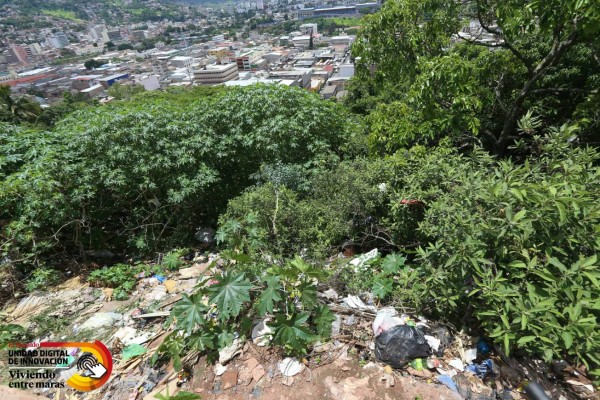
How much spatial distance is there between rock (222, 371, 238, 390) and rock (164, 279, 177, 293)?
5.72 ft

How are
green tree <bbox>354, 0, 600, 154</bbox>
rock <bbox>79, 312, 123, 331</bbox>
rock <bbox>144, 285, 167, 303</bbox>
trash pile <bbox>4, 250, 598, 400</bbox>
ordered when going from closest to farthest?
trash pile <bbox>4, 250, 598, 400</bbox> < green tree <bbox>354, 0, 600, 154</bbox> < rock <bbox>79, 312, 123, 331</bbox> < rock <bbox>144, 285, 167, 303</bbox>

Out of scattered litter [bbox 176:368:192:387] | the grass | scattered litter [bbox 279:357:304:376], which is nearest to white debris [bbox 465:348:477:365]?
scattered litter [bbox 279:357:304:376]

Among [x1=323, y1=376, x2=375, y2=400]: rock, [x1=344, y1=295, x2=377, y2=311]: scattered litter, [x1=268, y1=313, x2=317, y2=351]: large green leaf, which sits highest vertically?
[x1=268, y1=313, x2=317, y2=351]: large green leaf

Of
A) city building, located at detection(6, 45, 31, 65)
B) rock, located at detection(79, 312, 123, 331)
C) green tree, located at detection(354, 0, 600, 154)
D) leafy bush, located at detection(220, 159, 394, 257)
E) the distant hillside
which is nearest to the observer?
green tree, located at detection(354, 0, 600, 154)

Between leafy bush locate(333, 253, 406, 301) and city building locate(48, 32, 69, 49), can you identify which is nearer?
leafy bush locate(333, 253, 406, 301)

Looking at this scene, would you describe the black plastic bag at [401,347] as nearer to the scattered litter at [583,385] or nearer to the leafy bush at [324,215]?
the scattered litter at [583,385]

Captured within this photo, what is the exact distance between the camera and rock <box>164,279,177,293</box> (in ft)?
11.7

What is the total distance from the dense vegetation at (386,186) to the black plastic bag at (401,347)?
254mm

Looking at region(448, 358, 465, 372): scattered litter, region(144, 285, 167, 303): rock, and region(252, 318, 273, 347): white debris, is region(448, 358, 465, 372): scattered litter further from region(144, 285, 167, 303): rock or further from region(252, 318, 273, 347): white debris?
region(144, 285, 167, 303): rock

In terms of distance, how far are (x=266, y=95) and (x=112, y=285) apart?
3.44 metres

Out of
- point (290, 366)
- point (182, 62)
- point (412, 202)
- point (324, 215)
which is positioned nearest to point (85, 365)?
point (290, 366)

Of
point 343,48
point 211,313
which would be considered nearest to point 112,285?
point 211,313

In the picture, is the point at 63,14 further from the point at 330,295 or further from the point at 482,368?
the point at 482,368

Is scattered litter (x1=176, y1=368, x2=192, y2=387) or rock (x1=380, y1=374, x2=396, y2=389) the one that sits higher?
rock (x1=380, y1=374, x2=396, y2=389)
